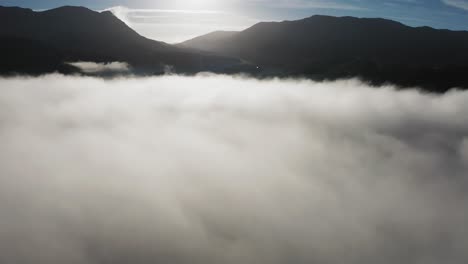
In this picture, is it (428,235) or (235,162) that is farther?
(235,162)

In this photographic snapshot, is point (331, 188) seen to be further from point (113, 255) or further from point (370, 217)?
point (113, 255)

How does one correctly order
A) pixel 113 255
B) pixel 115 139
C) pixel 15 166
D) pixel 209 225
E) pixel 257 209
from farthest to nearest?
pixel 115 139 → pixel 15 166 → pixel 257 209 → pixel 209 225 → pixel 113 255

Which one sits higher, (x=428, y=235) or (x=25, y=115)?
(x=25, y=115)

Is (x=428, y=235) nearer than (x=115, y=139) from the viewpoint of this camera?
Yes

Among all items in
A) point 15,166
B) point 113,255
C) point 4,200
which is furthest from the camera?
point 15,166

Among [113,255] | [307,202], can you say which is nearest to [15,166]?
[113,255]

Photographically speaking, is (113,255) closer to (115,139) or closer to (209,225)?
(209,225)

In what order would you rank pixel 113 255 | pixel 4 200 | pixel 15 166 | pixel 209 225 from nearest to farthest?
pixel 113 255 → pixel 209 225 → pixel 4 200 → pixel 15 166

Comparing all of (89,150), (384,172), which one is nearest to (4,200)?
(89,150)

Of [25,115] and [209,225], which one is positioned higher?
[25,115]

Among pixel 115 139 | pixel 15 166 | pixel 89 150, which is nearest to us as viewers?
pixel 15 166
